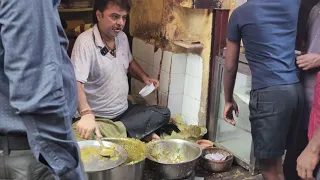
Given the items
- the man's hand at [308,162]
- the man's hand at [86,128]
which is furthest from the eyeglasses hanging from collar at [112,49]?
the man's hand at [308,162]

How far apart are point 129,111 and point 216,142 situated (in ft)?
2.65

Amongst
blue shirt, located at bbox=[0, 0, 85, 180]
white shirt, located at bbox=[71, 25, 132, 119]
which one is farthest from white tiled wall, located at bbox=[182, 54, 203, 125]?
blue shirt, located at bbox=[0, 0, 85, 180]

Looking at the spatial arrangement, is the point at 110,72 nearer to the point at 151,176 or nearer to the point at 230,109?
the point at 151,176

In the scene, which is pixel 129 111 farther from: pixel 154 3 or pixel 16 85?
pixel 16 85

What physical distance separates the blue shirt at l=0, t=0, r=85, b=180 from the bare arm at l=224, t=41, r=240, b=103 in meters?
1.47

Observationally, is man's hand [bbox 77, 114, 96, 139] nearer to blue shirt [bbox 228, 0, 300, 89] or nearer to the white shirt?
the white shirt

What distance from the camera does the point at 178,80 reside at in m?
3.54

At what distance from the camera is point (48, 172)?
4.15 feet

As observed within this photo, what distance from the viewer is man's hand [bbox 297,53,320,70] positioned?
215 cm

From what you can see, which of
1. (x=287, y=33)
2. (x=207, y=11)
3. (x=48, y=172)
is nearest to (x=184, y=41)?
(x=207, y=11)

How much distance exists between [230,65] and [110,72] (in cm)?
104

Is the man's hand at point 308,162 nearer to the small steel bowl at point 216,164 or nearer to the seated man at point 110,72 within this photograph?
the small steel bowl at point 216,164

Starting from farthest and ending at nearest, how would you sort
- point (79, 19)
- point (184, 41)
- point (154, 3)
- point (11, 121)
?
point (79, 19), point (154, 3), point (184, 41), point (11, 121)

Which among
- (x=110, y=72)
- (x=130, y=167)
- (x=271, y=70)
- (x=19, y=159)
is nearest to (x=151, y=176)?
(x=130, y=167)
